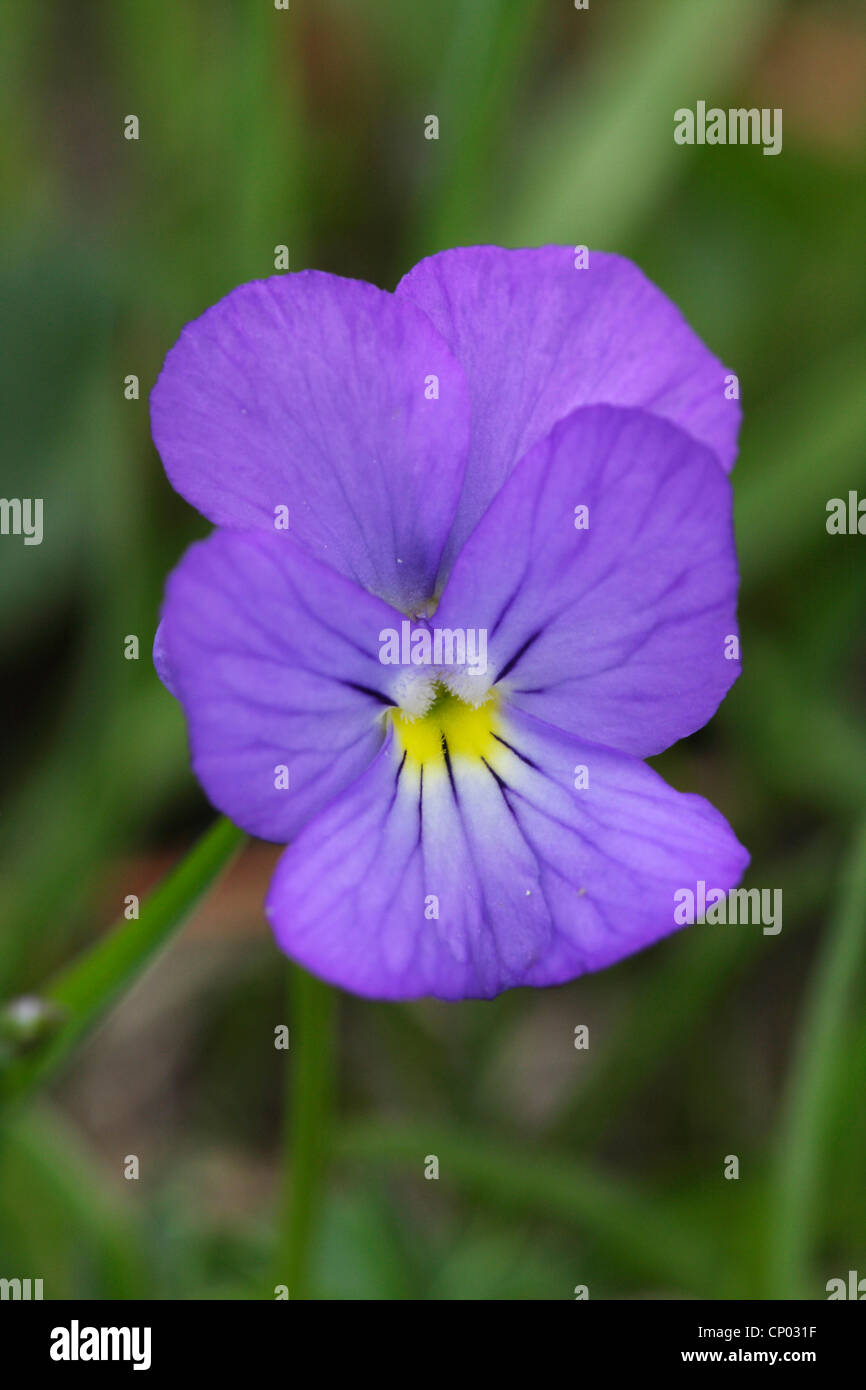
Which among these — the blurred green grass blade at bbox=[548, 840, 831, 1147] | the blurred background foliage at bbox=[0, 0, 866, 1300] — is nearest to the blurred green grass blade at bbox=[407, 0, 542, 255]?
the blurred background foliage at bbox=[0, 0, 866, 1300]

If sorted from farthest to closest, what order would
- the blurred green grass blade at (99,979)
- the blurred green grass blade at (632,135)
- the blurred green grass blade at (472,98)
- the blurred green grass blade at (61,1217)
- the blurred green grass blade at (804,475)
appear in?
the blurred green grass blade at (632,135) < the blurred green grass blade at (804,475) < the blurred green grass blade at (472,98) < the blurred green grass blade at (61,1217) < the blurred green grass blade at (99,979)

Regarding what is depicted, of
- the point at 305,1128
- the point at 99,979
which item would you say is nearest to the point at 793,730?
the point at 305,1128

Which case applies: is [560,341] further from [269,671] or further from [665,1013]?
[665,1013]

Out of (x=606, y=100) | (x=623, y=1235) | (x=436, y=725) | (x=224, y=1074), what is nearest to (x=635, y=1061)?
(x=623, y=1235)

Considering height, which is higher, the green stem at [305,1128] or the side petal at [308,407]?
the side petal at [308,407]

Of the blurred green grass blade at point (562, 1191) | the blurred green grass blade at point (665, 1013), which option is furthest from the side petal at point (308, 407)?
the blurred green grass blade at point (665, 1013)

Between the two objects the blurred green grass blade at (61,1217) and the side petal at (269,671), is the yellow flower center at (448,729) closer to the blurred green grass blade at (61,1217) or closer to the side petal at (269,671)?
the side petal at (269,671)
